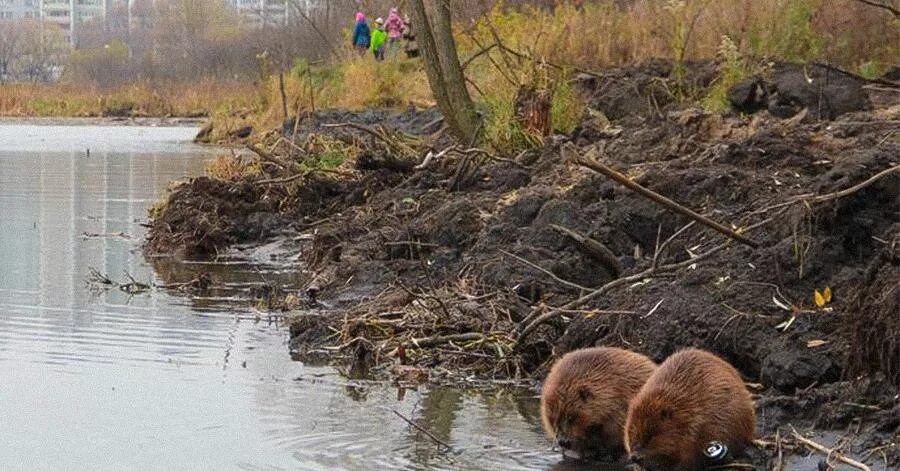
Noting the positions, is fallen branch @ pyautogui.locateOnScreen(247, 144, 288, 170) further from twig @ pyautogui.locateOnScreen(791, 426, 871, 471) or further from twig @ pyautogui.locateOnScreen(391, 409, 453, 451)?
twig @ pyautogui.locateOnScreen(791, 426, 871, 471)

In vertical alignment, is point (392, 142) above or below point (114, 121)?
above

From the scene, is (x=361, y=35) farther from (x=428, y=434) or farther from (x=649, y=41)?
(x=428, y=434)

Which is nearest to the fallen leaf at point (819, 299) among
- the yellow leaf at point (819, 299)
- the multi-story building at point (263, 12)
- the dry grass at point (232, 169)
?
the yellow leaf at point (819, 299)

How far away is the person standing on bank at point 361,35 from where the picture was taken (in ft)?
123

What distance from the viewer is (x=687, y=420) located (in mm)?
6117

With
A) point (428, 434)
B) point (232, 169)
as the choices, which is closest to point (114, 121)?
point (232, 169)

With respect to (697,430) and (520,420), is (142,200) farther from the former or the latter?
(697,430)

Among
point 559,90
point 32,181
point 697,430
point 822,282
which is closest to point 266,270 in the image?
point 559,90

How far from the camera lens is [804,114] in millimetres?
11891

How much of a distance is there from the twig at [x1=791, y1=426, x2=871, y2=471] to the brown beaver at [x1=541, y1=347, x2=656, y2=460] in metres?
0.69

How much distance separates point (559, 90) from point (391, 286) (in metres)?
5.47

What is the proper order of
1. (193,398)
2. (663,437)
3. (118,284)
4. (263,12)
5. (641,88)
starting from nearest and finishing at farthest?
(663,437), (193,398), (118,284), (641,88), (263,12)

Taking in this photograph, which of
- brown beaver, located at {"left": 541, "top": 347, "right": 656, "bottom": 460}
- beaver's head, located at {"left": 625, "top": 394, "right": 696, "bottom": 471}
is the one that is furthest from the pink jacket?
beaver's head, located at {"left": 625, "top": 394, "right": 696, "bottom": 471}

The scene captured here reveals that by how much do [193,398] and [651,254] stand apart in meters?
3.09
